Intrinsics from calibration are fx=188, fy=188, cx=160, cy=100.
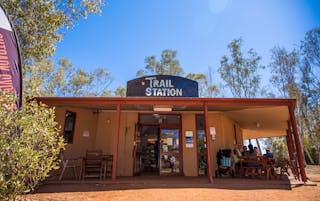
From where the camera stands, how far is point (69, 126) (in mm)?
6891

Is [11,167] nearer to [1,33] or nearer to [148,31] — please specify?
[1,33]

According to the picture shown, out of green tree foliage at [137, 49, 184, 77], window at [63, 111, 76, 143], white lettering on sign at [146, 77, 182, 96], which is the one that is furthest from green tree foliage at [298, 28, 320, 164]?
window at [63, 111, 76, 143]

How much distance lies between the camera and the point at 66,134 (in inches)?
265

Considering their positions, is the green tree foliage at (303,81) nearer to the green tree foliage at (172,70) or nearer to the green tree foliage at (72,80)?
the green tree foliage at (172,70)

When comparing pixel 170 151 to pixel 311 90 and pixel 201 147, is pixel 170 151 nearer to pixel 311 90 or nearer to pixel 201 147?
pixel 201 147

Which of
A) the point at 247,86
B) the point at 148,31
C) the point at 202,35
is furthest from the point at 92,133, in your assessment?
the point at 247,86

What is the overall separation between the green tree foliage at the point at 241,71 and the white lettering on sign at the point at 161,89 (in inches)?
413

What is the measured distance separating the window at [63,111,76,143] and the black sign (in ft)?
7.63

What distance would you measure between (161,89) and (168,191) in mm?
4185

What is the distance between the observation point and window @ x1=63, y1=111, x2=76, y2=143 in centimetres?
672

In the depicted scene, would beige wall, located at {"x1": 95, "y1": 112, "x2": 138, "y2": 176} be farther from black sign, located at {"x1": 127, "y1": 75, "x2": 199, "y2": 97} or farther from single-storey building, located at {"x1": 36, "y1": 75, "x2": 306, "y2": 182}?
black sign, located at {"x1": 127, "y1": 75, "x2": 199, "y2": 97}

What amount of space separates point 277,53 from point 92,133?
607 inches

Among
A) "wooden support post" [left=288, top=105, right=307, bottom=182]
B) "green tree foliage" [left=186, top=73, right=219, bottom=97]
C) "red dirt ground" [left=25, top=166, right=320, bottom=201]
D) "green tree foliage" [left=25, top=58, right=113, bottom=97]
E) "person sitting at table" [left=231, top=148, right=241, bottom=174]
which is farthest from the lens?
"green tree foliage" [left=186, top=73, right=219, bottom=97]

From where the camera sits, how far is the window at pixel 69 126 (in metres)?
6.72
